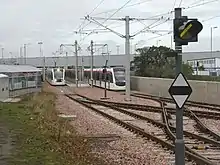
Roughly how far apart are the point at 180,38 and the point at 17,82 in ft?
144

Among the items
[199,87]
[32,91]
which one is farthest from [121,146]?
[32,91]

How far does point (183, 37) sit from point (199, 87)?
110 ft

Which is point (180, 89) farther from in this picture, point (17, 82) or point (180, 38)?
point (17, 82)

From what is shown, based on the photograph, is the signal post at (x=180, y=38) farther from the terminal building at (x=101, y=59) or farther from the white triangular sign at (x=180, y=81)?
the terminal building at (x=101, y=59)

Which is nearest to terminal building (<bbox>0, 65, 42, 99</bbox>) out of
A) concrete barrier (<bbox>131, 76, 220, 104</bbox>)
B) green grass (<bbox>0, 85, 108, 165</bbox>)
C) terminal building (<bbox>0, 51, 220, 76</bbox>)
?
concrete barrier (<bbox>131, 76, 220, 104</bbox>)

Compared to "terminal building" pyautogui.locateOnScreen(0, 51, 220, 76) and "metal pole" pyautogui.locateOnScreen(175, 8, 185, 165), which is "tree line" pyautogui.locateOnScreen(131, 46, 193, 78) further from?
"metal pole" pyautogui.locateOnScreen(175, 8, 185, 165)

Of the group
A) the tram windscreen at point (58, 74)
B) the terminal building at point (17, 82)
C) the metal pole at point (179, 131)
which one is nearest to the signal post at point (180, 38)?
the metal pole at point (179, 131)

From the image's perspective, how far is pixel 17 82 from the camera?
52.0 meters

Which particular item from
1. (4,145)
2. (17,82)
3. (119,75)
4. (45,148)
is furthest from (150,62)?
(45,148)

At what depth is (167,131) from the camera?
19.5m

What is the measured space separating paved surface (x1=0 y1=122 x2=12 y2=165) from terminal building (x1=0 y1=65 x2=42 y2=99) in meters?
25.7

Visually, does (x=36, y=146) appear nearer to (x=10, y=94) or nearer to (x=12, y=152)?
(x=12, y=152)

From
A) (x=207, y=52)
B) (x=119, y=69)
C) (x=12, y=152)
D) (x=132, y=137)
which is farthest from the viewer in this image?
(x=207, y=52)

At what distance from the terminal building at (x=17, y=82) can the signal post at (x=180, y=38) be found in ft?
113
